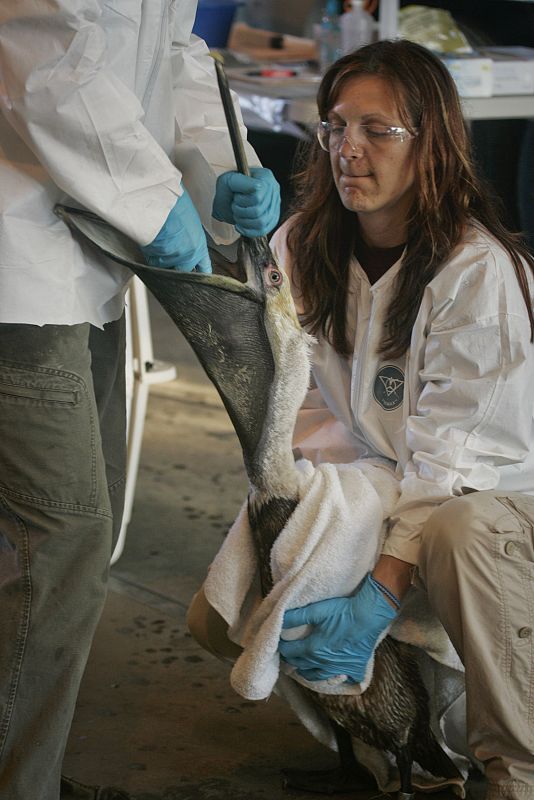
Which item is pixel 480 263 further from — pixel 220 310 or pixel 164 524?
pixel 164 524

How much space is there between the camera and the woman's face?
1.91 metres

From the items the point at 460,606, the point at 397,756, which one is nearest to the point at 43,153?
the point at 460,606

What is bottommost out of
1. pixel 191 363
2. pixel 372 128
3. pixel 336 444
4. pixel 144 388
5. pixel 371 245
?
pixel 191 363

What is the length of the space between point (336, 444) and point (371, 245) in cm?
36

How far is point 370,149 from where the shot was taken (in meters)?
1.92

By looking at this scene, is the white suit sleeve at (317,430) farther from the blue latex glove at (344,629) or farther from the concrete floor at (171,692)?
the concrete floor at (171,692)

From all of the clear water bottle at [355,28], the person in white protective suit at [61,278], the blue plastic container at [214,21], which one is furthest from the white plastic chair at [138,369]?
the blue plastic container at [214,21]

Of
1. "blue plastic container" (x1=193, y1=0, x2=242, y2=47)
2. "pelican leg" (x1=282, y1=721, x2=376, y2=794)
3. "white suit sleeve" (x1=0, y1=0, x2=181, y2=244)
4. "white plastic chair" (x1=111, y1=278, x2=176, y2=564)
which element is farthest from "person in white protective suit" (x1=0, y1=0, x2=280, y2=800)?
"blue plastic container" (x1=193, y1=0, x2=242, y2=47)

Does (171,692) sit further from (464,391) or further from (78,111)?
(78,111)

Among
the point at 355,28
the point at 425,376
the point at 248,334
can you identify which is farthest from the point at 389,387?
the point at 355,28

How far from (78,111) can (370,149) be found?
0.58 metres

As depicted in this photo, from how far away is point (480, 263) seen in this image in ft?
6.02

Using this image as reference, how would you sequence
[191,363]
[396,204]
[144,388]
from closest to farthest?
[396,204]
[144,388]
[191,363]

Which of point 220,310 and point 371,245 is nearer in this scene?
point 220,310
